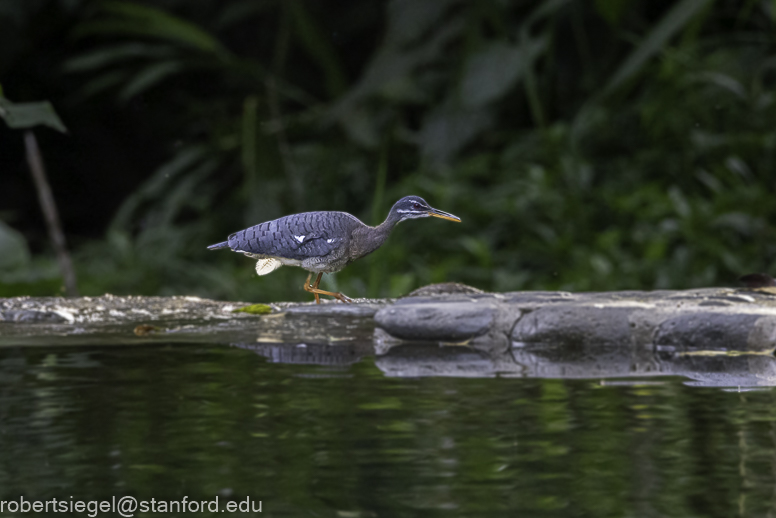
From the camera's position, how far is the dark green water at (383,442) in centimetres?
148

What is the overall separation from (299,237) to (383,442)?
41 cm

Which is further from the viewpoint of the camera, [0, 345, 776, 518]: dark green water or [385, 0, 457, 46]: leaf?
[385, 0, 457, 46]: leaf

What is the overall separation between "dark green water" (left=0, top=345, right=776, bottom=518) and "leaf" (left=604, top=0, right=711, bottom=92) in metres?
2.85

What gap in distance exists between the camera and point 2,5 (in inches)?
227

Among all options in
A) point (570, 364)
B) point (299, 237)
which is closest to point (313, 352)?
point (570, 364)

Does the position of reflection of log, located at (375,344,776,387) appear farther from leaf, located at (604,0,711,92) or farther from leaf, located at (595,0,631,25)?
leaf, located at (595,0,631,25)

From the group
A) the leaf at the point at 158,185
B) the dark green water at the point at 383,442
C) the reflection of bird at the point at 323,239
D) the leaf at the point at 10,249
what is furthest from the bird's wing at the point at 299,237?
the leaf at the point at 158,185

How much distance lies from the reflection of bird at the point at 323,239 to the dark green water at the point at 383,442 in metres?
0.33

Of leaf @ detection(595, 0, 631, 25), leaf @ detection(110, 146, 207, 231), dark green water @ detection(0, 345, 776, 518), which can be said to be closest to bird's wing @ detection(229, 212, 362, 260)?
dark green water @ detection(0, 345, 776, 518)

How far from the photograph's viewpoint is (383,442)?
177 cm

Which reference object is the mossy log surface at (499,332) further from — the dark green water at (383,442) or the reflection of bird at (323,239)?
the reflection of bird at (323,239)

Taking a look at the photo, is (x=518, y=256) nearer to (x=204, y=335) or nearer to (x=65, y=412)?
(x=204, y=335)

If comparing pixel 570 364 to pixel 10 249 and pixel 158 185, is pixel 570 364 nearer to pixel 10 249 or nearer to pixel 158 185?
pixel 10 249

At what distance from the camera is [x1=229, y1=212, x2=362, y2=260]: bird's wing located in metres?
1.82
